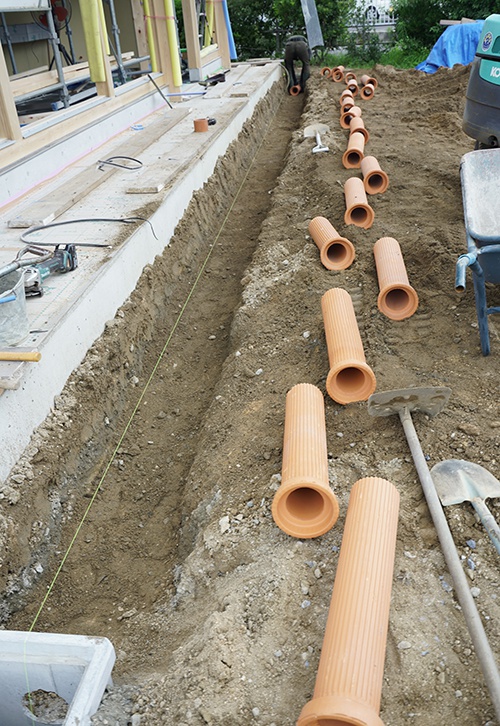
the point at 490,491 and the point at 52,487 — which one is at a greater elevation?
the point at 490,491

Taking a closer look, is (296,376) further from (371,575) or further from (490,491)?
(371,575)

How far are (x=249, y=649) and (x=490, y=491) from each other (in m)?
1.58

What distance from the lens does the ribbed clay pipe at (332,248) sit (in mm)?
6418

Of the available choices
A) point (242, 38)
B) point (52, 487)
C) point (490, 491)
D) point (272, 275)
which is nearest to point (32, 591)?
point (52, 487)

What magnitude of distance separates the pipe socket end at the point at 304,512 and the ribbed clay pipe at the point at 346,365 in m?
1.11

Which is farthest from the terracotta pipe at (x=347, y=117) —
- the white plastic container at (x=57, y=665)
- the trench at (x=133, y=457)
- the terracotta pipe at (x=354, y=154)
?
the white plastic container at (x=57, y=665)

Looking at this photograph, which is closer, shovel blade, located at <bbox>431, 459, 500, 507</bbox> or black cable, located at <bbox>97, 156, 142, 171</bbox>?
shovel blade, located at <bbox>431, 459, 500, 507</bbox>

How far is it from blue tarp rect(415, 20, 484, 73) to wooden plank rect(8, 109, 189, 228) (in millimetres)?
10619

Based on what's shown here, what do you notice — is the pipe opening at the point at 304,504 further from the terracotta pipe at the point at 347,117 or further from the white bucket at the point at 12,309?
the terracotta pipe at the point at 347,117

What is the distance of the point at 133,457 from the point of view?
493cm

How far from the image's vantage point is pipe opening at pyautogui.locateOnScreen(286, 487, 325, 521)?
3.44m

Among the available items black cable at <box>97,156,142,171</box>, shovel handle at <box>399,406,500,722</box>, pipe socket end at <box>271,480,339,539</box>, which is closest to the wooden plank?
black cable at <box>97,156,142,171</box>

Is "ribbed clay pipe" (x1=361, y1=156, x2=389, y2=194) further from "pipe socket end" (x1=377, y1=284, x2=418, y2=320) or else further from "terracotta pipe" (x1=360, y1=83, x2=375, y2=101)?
"terracotta pipe" (x1=360, y1=83, x2=375, y2=101)

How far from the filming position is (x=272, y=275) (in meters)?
6.64
